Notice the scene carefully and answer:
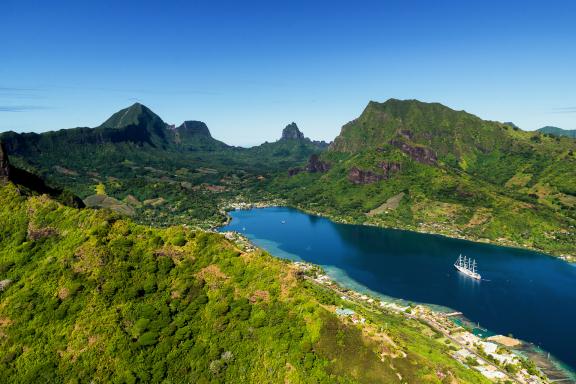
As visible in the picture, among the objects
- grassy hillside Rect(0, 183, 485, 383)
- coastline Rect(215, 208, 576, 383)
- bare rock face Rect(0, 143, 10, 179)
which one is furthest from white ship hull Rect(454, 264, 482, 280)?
bare rock face Rect(0, 143, 10, 179)

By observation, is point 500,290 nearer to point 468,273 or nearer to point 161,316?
point 468,273

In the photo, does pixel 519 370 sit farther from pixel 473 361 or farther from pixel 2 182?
pixel 2 182

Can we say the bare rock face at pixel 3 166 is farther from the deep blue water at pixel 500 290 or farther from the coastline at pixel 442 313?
the deep blue water at pixel 500 290

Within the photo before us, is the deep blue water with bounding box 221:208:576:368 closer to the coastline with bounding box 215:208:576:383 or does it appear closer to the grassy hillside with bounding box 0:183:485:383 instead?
the coastline with bounding box 215:208:576:383

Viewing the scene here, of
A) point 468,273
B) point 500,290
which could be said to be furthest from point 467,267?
point 500,290

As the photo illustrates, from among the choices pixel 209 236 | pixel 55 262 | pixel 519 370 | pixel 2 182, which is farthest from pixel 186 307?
pixel 519 370
